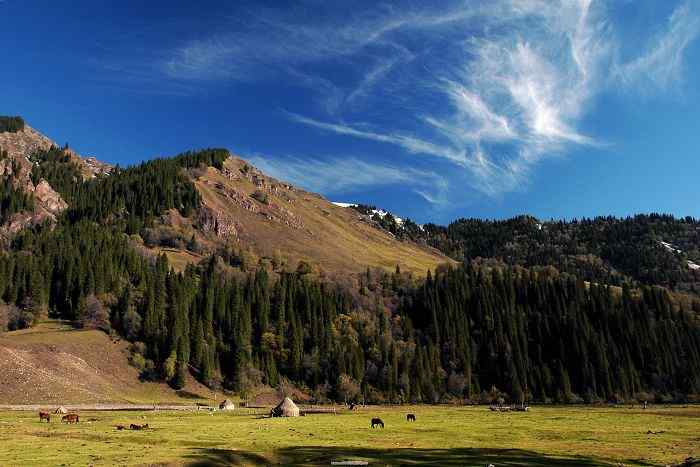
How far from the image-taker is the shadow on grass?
35.7m


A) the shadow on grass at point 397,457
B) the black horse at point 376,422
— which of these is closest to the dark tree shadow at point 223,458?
the shadow on grass at point 397,457

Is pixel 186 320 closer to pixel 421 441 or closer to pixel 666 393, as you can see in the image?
pixel 421 441

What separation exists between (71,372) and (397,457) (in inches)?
4467

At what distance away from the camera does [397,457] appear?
126 feet

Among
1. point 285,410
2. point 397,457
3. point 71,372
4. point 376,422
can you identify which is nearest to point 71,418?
point 285,410

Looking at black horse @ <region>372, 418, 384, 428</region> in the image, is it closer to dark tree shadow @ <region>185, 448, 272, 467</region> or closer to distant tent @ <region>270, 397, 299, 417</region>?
distant tent @ <region>270, 397, 299, 417</region>

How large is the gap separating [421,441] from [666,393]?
183 meters

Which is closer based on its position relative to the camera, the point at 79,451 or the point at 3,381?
the point at 79,451

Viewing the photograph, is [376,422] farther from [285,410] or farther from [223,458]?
[223,458]

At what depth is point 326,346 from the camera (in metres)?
192

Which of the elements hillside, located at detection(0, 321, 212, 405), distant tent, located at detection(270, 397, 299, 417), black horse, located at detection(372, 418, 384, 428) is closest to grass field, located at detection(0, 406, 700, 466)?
black horse, located at detection(372, 418, 384, 428)

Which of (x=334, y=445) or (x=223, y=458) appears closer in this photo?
(x=223, y=458)

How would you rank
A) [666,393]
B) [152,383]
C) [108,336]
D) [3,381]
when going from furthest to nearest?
[666,393]
[108,336]
[152,383]
[3,381]

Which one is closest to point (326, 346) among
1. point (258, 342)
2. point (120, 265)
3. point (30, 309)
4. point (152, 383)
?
point (258, 342)
